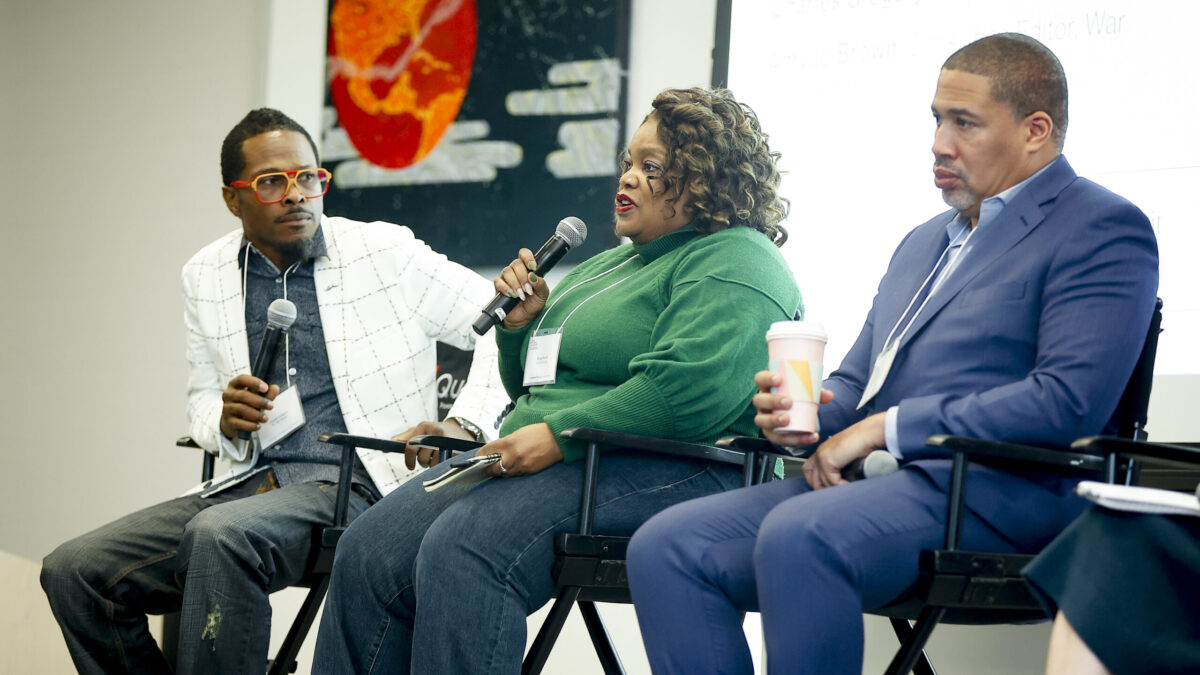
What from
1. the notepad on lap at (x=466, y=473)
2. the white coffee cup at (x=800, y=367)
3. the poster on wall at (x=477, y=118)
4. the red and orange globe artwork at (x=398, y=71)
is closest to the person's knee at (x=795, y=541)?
the white coffee cup at (x=800, y=367)

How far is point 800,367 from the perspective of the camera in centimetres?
174

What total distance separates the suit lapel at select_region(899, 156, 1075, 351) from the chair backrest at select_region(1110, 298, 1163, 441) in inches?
9.1

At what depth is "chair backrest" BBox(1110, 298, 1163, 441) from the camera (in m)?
1.84

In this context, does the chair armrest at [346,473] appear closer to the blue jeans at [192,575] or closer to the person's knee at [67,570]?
the blue jeans at [192,575]

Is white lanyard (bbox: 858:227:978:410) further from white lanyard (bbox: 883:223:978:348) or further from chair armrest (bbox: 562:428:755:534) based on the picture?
chair armrest (bbox: 562:428:755:534)

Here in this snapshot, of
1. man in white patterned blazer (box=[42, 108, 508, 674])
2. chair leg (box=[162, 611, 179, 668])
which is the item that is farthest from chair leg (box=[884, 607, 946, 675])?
chair leg (box=[162, 611, 179, 668])

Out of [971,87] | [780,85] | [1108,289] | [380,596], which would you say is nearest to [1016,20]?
[780,85]

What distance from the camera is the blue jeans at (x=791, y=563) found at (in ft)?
5.31

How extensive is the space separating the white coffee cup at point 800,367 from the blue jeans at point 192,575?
48.2 inches

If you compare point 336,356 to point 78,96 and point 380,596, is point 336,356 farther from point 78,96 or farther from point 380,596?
point 78,96

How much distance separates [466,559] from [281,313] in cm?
94

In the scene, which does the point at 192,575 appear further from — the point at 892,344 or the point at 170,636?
the point at 892,344

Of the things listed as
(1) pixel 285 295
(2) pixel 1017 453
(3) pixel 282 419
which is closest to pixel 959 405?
(2) pixel 1017 453

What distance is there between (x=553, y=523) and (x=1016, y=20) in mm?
1746
